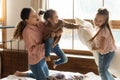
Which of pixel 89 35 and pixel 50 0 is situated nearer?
pixel 89 35

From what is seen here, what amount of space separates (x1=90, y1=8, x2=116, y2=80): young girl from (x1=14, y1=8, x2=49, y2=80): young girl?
0.48 metres

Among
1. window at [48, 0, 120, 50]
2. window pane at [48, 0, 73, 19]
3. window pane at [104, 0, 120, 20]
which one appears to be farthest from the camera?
window pane at [48, 0, 73, 19]

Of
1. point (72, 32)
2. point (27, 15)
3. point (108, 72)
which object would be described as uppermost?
point (27, 15)

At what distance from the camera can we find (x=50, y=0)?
387 centimetres

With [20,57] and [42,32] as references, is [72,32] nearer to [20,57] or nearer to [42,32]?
[20,57]

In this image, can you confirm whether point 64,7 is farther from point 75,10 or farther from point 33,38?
point 33,38

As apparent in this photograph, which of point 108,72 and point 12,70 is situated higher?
point 108,72

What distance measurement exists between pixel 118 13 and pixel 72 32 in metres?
0.73

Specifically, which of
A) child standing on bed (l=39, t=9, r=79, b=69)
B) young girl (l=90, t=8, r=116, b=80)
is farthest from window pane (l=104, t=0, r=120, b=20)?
child standing on bed (l=39, t=9, r=79, b=69)

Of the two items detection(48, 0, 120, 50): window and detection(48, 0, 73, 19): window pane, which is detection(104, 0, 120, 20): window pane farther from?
detection(48, 0, 73, 19): window pane

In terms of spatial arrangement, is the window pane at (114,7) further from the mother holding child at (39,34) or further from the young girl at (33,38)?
the young girl at (33,38)

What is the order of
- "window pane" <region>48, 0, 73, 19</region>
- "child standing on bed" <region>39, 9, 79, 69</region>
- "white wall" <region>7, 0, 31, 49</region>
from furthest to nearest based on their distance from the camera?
"white wall" <region>7, 0, 31, 49</region>
"window pane" <region>48, 0, 73, 19</region>
"child standing on bed" <region>39, 9, 79, 69</region>

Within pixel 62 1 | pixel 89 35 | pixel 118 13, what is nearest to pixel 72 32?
pixel 62 1

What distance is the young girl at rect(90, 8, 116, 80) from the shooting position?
2.20m
